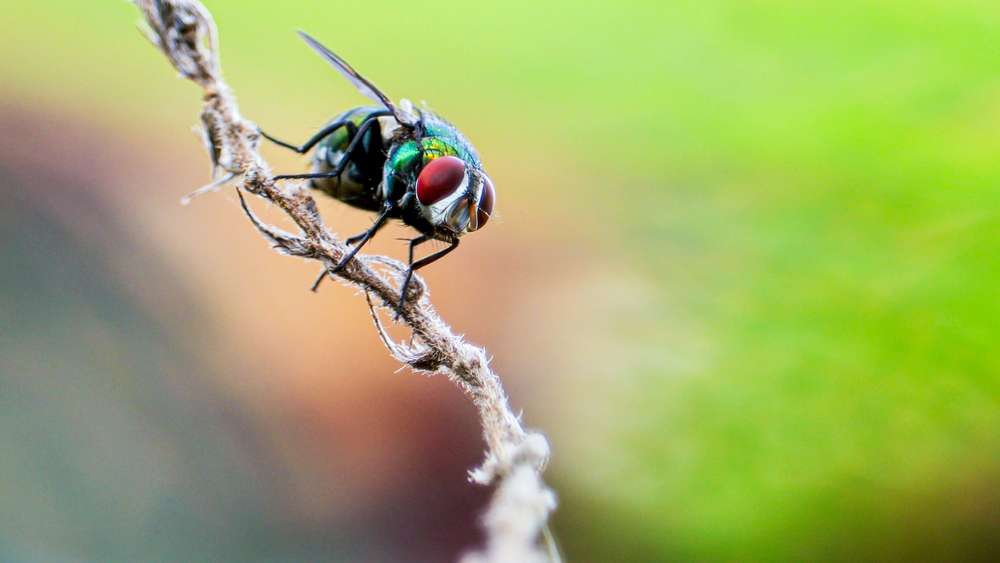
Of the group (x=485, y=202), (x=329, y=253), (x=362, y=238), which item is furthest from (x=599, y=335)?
(x=329, y=253)

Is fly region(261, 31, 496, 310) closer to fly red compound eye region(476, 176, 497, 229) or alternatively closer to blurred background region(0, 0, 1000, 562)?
fly red compound eye region(476, 176, 497, 229)

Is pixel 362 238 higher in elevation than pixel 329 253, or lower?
higher

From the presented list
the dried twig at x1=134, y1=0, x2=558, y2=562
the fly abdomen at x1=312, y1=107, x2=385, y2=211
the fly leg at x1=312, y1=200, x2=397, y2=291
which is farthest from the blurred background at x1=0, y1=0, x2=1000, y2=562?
the dried twig at x1=134, y1=0, x2=558, y2=562

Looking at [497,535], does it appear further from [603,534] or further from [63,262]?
[63,262]

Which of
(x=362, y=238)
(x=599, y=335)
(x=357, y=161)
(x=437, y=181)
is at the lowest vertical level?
(x=362, y=238)

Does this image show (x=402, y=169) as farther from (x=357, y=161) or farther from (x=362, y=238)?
(x=362, y=238)

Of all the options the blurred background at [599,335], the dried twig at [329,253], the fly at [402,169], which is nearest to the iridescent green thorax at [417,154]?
the fly at [402,169]

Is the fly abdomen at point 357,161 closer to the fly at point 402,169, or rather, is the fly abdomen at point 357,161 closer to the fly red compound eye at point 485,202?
the fly at point 402,169
